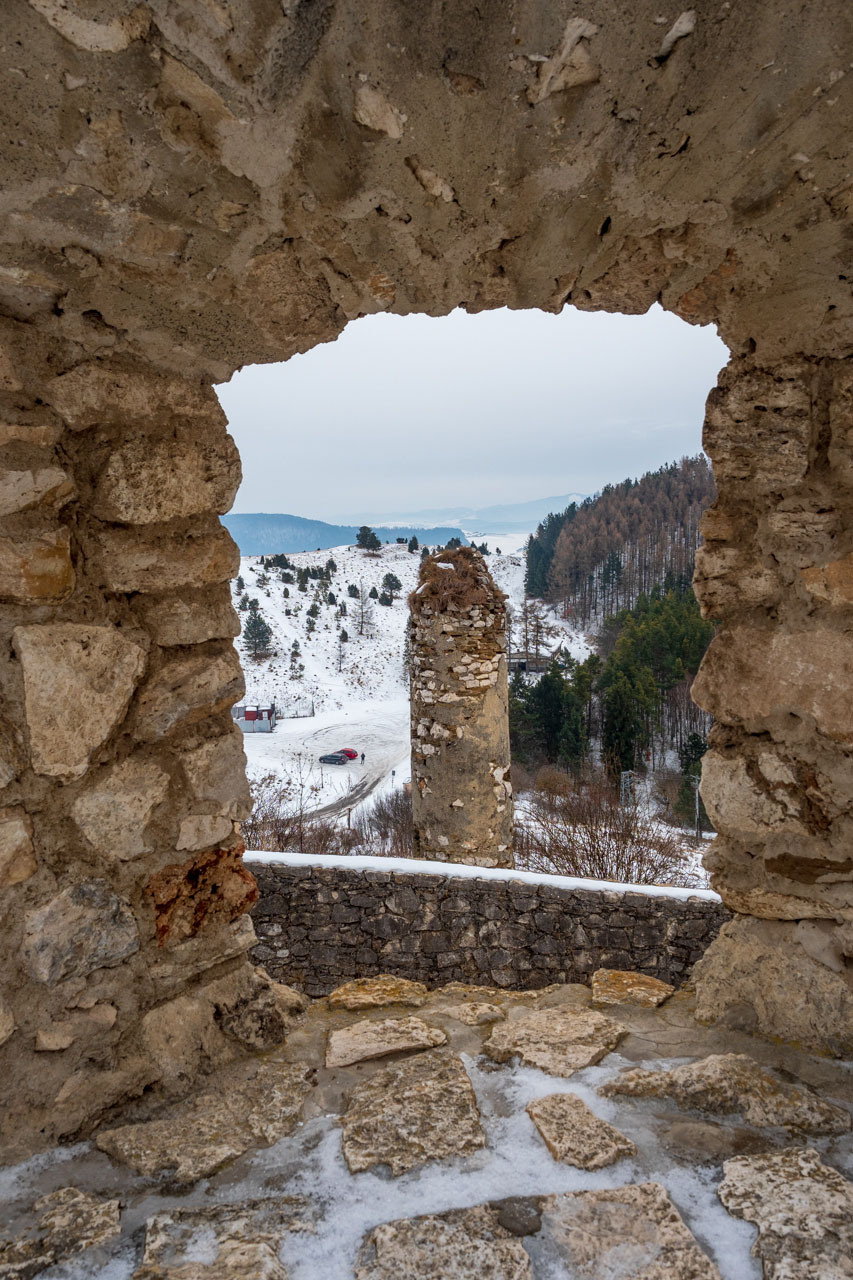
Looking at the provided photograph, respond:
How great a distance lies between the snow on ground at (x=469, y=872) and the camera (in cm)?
473

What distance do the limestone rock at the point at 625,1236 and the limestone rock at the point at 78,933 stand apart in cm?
102

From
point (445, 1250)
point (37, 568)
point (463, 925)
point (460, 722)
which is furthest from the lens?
point (460, 722)

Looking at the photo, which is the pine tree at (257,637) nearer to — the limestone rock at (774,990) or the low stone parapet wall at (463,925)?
the low stone parapet wall at (463,925)

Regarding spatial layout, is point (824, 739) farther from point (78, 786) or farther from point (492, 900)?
point (492, 900)

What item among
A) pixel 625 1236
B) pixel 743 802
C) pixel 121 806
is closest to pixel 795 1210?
pixel 625 1236

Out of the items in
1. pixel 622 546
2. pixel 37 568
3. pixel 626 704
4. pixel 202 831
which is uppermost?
pixel 622 546

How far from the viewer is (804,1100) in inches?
58.9

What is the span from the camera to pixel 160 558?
5.40 feet

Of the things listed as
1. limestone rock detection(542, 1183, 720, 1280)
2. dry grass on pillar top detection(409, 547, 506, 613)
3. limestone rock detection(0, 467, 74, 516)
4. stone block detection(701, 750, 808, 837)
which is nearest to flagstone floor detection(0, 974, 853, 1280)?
limestone rock detection(542, 1183, 720, 1280)

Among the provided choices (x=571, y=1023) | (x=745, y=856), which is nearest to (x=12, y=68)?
(x=745, y=856)

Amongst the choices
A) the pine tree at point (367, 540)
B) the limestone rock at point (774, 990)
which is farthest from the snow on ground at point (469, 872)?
the pine tree at point (367, 540)

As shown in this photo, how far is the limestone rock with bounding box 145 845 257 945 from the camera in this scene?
1656mm

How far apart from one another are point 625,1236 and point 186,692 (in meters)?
1.37

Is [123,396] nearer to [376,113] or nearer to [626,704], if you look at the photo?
[376,113]
